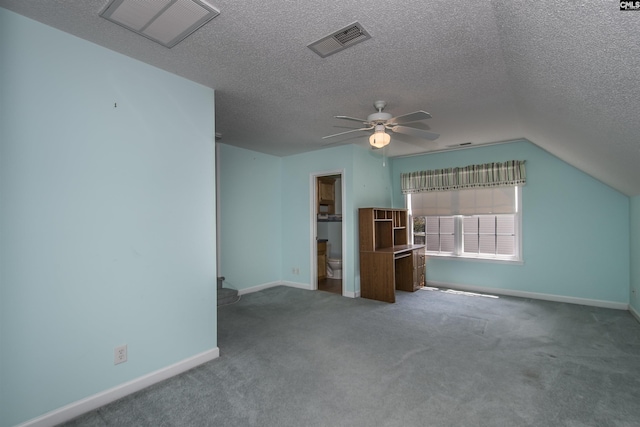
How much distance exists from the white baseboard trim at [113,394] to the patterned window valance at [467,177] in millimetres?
4554

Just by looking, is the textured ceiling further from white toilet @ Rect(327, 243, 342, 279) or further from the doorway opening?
white toilet @ Rect(327, 243, 342, 279)

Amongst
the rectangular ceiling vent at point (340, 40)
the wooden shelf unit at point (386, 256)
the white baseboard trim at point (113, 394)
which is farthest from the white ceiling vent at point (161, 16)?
the wooden shelf unit at point (386, 256)

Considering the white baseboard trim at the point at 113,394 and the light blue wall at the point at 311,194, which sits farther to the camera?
the light blue wall at the point at 311,194

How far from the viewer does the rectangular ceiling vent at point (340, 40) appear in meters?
1.93

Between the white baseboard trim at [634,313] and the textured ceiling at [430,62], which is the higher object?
the textured ceiling at [430,62]

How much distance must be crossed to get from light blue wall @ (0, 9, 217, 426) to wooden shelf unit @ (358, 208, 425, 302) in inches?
107

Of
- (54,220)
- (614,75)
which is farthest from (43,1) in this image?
(614,75)

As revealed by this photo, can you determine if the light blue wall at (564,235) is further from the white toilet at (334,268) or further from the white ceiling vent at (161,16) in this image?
the white ceiling vent at (161,16)

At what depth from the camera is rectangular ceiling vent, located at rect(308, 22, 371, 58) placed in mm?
1934

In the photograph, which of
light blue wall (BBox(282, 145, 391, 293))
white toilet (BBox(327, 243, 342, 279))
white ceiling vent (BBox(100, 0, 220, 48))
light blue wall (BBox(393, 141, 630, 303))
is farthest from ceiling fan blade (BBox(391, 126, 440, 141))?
white toilet (BBox(327, 243, 342, 279))

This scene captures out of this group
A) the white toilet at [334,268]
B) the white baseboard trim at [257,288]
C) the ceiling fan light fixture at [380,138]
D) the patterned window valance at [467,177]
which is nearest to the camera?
the ceiling fan light fixture at [380,138]

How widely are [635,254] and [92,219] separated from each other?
5.89 metres

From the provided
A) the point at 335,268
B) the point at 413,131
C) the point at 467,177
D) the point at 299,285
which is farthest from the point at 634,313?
the point at 299,285

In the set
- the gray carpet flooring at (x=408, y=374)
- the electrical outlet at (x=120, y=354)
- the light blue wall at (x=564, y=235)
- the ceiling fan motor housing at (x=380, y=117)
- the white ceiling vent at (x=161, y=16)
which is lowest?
the gray carpet flooring at (x=408, y=374)
